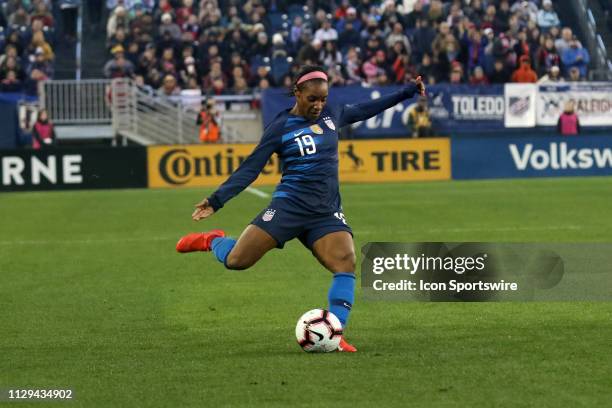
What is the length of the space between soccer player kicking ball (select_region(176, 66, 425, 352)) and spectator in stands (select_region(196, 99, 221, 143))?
22007mm

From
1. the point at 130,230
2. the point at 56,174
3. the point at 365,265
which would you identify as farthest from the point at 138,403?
the point at 56,174

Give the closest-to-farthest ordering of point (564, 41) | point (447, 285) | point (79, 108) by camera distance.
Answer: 1. point (447, 285)
2. point (79, 108)
3. point (564, 41)

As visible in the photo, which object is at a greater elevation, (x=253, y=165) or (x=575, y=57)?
(x=575, y=57)

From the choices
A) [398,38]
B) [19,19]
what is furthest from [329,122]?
[19,19]

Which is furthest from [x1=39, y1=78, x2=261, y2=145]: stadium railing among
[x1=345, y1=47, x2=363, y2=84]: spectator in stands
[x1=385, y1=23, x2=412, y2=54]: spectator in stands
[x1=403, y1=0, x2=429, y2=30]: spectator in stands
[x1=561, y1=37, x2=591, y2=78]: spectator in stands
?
[x1=561, y1=37, x2=591, y2=78]: spectator in stands

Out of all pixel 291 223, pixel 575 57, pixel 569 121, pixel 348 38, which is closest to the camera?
pixel 291 223

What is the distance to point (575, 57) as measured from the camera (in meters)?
35.8

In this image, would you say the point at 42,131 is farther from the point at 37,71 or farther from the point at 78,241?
the point at 78,241

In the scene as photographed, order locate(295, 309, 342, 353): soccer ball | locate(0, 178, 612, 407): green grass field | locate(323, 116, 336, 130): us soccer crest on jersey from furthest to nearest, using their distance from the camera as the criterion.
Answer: locate(323, 116, 336, 130): us soccer crest on jersey, locate(295, 309, 342, 353): soccer ball, locate(0, 178, 612, 407): green grass field

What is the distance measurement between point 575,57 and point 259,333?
27.0m

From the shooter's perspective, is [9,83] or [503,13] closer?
[9,83]

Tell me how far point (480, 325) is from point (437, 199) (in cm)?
1478

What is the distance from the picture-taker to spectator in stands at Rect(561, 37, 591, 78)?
118 feet

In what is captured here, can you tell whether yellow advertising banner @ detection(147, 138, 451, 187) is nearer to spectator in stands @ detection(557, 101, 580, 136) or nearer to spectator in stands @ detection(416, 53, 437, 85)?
spectator in stands @ detection(557, 101, 580, 136)
